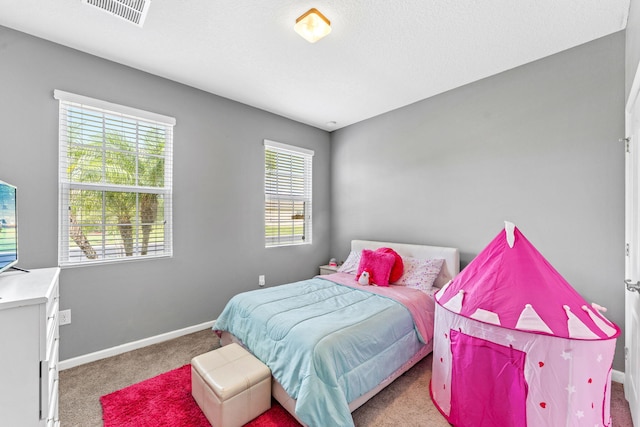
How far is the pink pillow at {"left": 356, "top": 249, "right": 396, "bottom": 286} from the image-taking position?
3.01 metres

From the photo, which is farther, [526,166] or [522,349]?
[526,166]

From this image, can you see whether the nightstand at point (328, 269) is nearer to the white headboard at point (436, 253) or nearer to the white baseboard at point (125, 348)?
the white headboard at point (436, 253)

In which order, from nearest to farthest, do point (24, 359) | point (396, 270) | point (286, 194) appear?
point (24, 359)
point (396, 270)
point (286, 194)

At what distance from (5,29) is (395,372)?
13.1 ft

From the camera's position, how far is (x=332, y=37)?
2.24 metres

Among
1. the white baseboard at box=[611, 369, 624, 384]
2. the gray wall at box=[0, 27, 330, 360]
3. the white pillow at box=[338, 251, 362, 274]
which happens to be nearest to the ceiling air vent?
the gray wall at box=[0, 27, 330, 360]

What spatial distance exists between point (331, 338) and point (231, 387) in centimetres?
67

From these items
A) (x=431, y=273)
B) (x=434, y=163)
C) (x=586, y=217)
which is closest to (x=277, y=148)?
(x=434, y=163)

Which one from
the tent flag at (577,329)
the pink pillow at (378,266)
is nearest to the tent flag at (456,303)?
the tent flag at (577,329)

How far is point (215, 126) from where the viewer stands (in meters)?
3.28

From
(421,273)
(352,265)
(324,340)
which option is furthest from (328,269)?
(324,340)

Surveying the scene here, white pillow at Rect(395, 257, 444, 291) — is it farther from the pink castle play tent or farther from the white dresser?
the white dresser

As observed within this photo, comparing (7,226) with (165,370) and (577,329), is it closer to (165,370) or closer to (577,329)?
(165,370)

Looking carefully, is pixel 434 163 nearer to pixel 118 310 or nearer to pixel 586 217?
pixel 586 217
